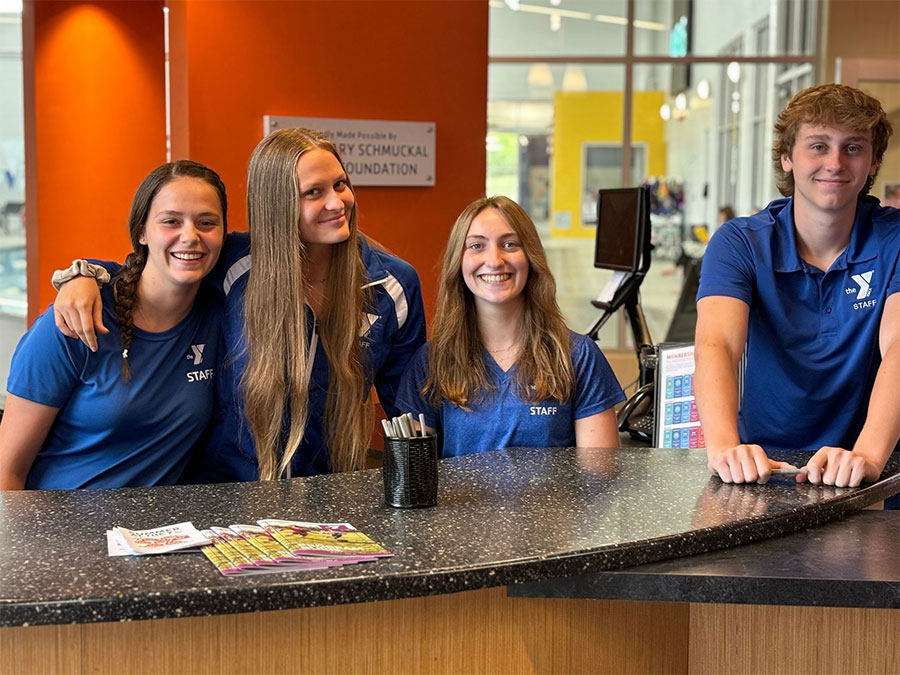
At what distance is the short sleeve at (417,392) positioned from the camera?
94.7 inches

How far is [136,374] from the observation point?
2277 mm

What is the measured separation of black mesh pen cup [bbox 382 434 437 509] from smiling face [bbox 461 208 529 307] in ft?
2.40

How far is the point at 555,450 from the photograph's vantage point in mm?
2262

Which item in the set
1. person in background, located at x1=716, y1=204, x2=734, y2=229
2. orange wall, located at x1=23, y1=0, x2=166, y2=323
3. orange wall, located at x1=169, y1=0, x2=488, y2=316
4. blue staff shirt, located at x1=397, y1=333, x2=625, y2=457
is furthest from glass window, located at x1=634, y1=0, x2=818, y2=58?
blue staff shirt, located at x1=397, y1=333, x2=625, y2=457

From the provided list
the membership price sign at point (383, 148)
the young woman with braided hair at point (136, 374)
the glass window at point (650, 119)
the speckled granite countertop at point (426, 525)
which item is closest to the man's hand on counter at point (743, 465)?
the speckled granite countertop at point (426, 525)

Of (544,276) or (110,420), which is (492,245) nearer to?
A: (544,276)

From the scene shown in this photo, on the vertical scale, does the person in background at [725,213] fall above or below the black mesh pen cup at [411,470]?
above

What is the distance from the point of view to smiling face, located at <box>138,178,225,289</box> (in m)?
2.31

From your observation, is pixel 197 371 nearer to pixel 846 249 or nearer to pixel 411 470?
pixel 411 470

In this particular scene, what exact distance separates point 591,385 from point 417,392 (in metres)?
0.39

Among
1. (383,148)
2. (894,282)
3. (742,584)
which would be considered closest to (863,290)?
(894,282)

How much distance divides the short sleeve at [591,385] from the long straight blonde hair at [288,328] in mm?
487

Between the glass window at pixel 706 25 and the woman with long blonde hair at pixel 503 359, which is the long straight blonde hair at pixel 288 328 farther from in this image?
the glass window at pixel 706 25

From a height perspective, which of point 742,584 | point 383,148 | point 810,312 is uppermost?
point 383,148
